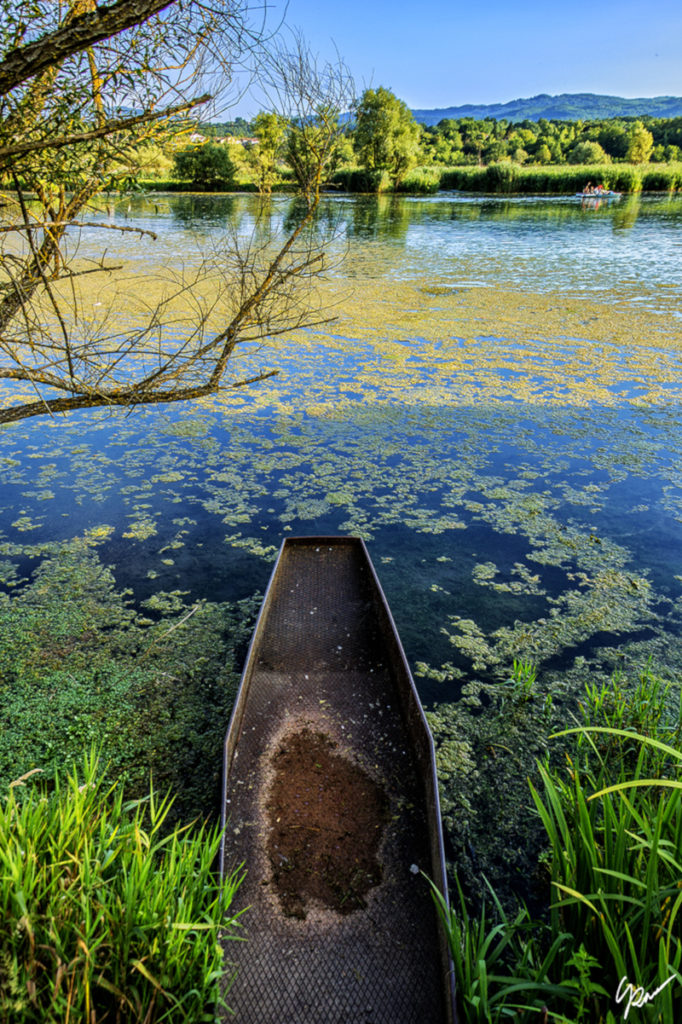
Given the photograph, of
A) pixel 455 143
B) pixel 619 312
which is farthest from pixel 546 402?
pixel 455 143

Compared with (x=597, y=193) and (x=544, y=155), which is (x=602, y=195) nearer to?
(x=597, y=193)

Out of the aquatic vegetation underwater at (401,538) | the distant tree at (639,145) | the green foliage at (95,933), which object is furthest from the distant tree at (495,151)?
the green foliage at (95,933)

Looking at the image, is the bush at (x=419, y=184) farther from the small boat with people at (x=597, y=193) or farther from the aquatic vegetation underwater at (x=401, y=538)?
the aquatic vegetation underwater at (x=401, y=538)

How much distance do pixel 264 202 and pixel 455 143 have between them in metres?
56.2

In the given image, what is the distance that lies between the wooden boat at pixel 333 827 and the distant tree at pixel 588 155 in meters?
44.8

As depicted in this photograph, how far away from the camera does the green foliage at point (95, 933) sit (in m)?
1.04

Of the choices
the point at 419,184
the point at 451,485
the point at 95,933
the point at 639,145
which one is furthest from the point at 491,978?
the point at 639,145

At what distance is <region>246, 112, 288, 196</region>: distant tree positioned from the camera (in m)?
2.15

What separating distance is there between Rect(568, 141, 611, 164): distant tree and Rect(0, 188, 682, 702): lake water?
122 feet

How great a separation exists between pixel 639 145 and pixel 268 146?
46978mm

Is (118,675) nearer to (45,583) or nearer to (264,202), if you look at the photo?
(45,583)

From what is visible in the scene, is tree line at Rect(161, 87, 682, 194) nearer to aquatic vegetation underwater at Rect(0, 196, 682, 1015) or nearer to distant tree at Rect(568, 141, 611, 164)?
distant tree at Rect(568, 141, 611, 164)

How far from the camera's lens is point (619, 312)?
8055 mm

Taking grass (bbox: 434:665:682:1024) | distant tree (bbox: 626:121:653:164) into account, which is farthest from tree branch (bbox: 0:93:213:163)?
distant tree (bbox: 626:121:653:164)
